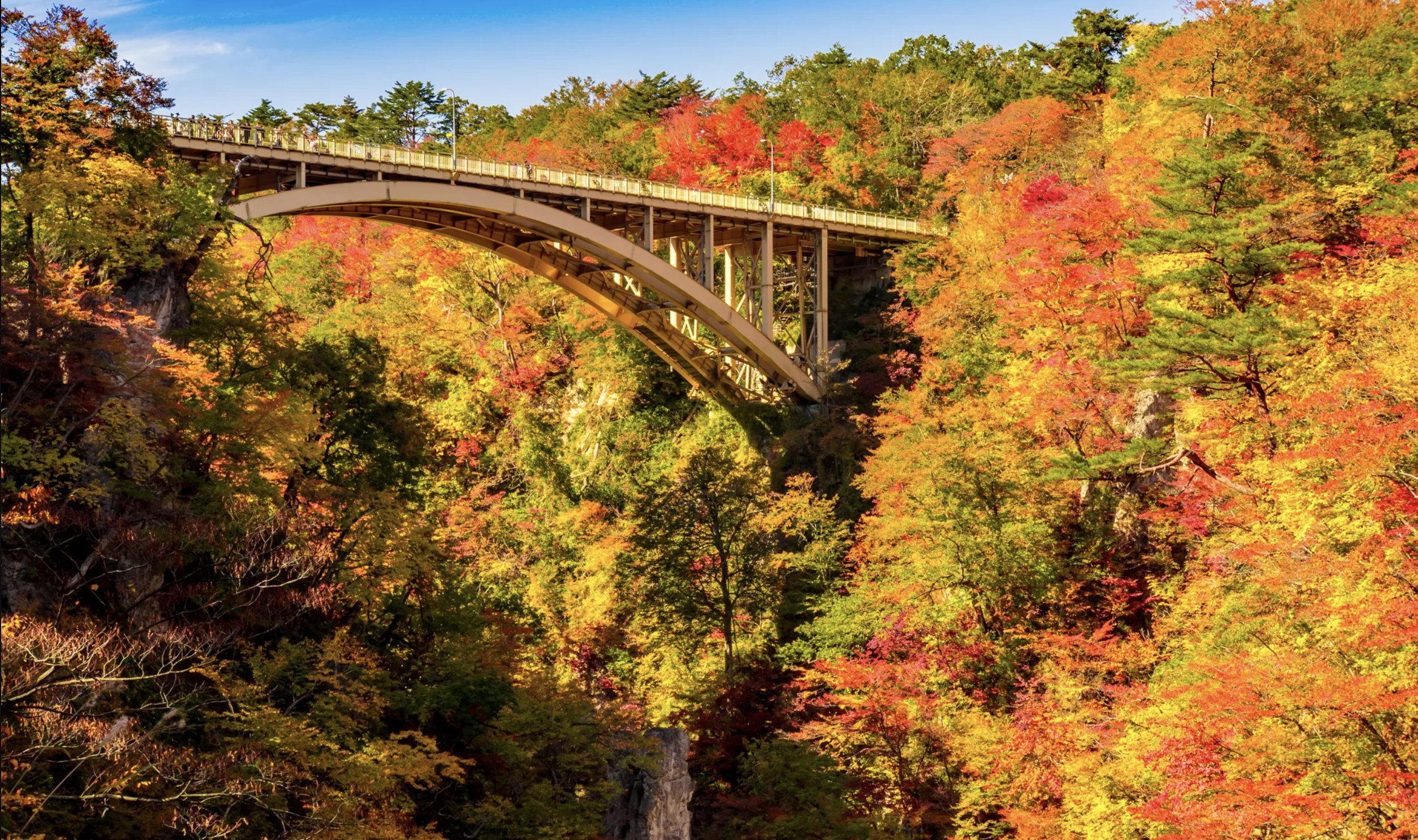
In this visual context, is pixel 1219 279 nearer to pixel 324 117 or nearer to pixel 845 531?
pixel 845 531

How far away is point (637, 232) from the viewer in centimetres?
3700

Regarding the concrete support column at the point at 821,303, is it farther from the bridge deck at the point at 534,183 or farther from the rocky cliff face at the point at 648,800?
the rocky cliff face at the point at 648,800

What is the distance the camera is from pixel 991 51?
2109 inches

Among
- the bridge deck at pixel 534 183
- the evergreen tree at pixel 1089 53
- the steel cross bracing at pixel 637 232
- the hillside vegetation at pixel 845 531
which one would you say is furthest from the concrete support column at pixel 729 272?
the evergreen tree at pixel 1089 53

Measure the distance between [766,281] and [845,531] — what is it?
867 cm

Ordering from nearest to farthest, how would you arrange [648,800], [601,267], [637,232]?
[648,800], [601,267], [637,232]

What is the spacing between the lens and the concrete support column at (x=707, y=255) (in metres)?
35.8

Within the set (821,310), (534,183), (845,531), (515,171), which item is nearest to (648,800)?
(845,531)

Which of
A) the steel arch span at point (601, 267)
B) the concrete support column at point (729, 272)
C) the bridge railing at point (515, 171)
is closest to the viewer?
the bridge railing at point (515, 171)

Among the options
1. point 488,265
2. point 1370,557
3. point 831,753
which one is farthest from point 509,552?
point 1370,557

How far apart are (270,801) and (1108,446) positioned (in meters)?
17.3

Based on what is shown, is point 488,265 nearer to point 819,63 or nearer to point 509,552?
point 509,552

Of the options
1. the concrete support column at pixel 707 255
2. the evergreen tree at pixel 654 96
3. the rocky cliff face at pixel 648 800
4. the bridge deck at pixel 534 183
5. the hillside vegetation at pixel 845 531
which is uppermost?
the evergreen tree at pixel 654 96

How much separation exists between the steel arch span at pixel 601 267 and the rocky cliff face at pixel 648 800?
1270 cm
